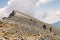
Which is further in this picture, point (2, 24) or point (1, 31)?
point (2, 24)

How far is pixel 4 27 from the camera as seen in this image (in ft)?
238

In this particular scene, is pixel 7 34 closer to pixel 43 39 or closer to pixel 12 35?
pixel 12 35

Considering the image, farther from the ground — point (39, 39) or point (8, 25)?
point (8, 25)

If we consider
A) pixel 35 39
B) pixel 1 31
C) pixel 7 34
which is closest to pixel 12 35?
pixel 7 34

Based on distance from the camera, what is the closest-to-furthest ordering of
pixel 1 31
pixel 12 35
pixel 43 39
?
pixel 12 35 → pixel 1 31 → pixel 43 39

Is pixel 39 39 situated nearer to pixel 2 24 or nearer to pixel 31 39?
pixel 31 39

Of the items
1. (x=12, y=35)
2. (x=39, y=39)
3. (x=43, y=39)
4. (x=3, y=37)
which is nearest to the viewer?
(x=3, y=37)

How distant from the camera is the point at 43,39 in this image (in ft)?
250

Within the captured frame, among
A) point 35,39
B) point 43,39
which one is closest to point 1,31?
point 35,39

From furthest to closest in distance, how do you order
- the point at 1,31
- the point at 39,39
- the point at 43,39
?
the point at 43,39 → the point at 39,39 → the point at 1,31

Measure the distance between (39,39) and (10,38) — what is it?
16.3m

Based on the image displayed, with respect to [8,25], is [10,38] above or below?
below

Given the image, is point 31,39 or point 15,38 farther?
point 31,39

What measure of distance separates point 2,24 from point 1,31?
10932 millimetres
